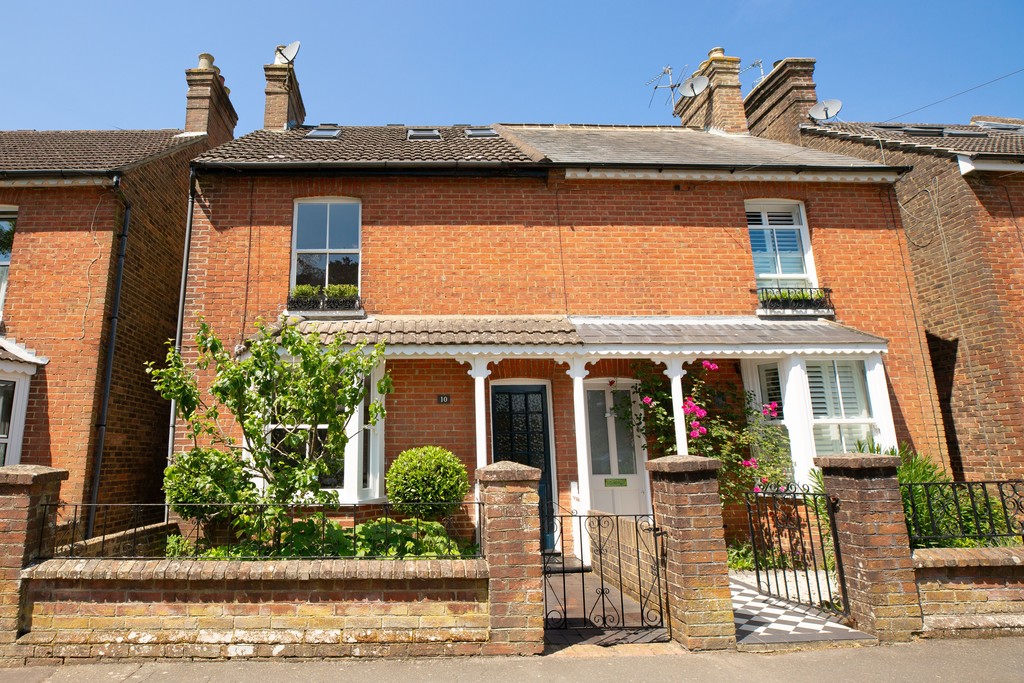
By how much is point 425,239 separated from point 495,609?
21.2ft

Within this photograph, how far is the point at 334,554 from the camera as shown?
5.25m

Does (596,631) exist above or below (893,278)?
below

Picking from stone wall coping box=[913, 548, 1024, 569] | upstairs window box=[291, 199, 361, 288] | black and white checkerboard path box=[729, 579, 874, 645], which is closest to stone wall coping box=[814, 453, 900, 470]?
stone wall coping box=[913, 548, 1024, 569]

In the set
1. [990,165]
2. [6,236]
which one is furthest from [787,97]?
[6,236]

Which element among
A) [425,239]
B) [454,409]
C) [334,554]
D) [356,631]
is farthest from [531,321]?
[356,631]

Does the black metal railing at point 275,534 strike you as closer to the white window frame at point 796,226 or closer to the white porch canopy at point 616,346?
the white porch canopy at point 616,346

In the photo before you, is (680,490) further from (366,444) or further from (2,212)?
(2,212)

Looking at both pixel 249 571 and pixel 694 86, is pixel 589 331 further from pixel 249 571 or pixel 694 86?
pixel 694 86

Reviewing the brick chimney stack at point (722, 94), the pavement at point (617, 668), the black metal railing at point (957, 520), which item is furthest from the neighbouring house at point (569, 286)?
the brick chimney stack at point (722, 94)

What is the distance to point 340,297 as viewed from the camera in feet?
29.5

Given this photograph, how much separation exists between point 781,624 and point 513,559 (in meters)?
2.82

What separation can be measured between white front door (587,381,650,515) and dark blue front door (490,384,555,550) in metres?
0.79

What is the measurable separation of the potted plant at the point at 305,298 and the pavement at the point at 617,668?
216 inches

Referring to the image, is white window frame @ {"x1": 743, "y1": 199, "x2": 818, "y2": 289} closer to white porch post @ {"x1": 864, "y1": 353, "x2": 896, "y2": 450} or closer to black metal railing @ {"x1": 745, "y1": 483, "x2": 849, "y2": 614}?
white porch post @ {"x1": 864, "y1": 353, "x2": 896, "y2": 450}
